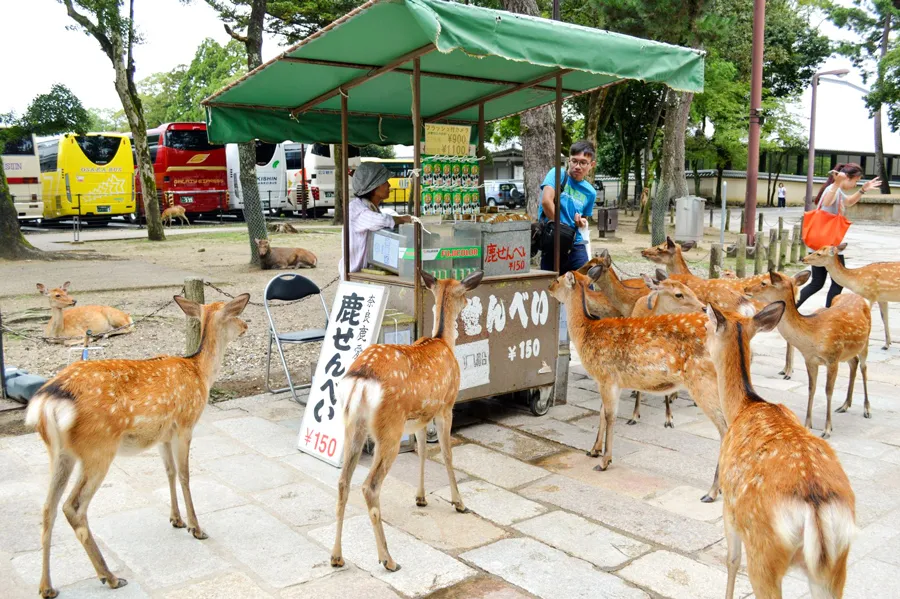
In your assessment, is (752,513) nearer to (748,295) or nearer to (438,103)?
(748,295)

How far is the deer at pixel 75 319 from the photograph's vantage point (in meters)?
7.99

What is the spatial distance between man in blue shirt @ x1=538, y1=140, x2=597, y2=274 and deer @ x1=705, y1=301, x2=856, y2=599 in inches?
142

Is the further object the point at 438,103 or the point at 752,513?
the point at 438,103

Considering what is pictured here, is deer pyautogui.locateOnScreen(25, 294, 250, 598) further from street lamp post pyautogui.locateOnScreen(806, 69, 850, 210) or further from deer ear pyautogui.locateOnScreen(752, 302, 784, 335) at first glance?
street lamp post pyautogui.locateOnScreen(806, 69, 850, 210)

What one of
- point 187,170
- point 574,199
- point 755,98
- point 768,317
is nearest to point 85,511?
point 768,317

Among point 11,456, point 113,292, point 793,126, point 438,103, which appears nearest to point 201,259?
point 113,292

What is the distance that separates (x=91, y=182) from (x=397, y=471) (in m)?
24.7

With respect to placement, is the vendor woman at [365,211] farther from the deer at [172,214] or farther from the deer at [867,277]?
the deer at [172,214]

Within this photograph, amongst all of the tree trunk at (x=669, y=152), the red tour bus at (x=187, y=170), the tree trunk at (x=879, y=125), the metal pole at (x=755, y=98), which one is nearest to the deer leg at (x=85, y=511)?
the metal pole at (x=755, y=98)

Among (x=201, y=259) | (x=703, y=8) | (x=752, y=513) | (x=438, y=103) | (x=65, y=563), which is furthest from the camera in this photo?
(x=201, y=259)

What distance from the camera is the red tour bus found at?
2706 centimetres

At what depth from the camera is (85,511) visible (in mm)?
3260

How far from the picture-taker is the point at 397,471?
4.75m

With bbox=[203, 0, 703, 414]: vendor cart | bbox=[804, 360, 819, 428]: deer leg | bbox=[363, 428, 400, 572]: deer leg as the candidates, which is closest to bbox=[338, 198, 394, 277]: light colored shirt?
bbox=[203, 0, 703, 414]: vendor cart
